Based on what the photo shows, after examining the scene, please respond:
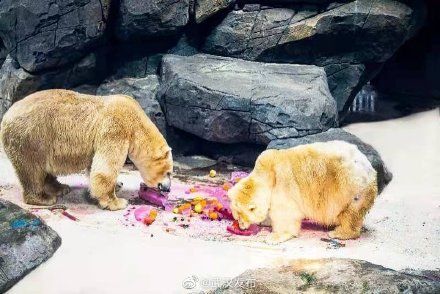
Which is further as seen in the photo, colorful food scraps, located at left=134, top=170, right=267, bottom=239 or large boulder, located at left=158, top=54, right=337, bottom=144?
large boulder, located at left=158, top=54, right=337, bottom=144

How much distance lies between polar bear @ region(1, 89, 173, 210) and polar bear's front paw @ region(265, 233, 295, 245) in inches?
62.8

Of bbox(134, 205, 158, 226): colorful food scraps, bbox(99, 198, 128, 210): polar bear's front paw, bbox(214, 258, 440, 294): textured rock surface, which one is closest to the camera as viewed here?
bbox(214, 258, 440, 294): textured rock surface

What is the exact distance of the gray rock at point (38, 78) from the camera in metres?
8.32

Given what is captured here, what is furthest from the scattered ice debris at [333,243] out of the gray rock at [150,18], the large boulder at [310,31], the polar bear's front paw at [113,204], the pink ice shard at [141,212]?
the gray rock at [150,18]

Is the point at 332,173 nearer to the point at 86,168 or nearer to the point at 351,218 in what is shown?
the point at 351,218

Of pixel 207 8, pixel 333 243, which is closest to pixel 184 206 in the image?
pixel 333 243

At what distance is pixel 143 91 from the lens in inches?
333

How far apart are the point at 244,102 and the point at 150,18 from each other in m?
2.01

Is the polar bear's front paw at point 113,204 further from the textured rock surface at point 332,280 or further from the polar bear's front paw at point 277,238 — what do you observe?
the textured rock surface at point 332,280

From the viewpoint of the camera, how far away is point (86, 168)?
6211mm

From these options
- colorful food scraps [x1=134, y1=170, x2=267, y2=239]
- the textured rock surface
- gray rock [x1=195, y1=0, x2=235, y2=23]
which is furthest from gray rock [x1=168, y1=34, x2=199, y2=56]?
the textured rock surface

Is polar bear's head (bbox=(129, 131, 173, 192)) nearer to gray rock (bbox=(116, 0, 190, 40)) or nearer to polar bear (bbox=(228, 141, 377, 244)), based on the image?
polar bear (bbox=(228, 141, 377, 244))

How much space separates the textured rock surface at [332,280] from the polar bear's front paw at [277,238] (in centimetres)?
92

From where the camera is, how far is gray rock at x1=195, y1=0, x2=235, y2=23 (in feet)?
28.3
